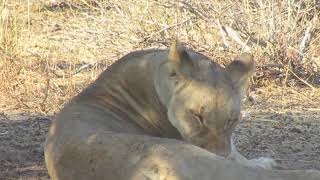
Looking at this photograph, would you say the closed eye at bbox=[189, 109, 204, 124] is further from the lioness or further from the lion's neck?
the lion's neck

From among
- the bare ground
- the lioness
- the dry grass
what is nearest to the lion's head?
the lioness

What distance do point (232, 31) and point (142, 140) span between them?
4.73 m

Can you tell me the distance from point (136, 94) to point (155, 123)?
0.20 m

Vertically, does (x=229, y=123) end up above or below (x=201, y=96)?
below

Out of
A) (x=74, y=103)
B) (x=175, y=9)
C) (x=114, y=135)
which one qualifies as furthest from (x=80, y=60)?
(x=114, y=135)

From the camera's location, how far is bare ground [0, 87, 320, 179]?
5.51 metres

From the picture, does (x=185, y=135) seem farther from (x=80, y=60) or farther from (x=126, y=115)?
(x=80, y=60)

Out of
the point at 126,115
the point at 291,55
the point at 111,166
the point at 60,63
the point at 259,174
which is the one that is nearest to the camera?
the point at 259,174

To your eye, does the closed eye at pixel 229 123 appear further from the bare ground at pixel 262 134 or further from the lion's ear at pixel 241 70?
the bare ground at pixel 262 134

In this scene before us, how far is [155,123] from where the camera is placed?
4461 millimetres

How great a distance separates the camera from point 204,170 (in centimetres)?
318

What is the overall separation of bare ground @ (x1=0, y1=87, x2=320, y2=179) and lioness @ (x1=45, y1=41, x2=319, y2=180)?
895 millimetres

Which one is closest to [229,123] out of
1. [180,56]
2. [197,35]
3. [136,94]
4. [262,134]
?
[180,56]

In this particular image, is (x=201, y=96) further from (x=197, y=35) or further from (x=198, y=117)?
(x=197, y=35)
